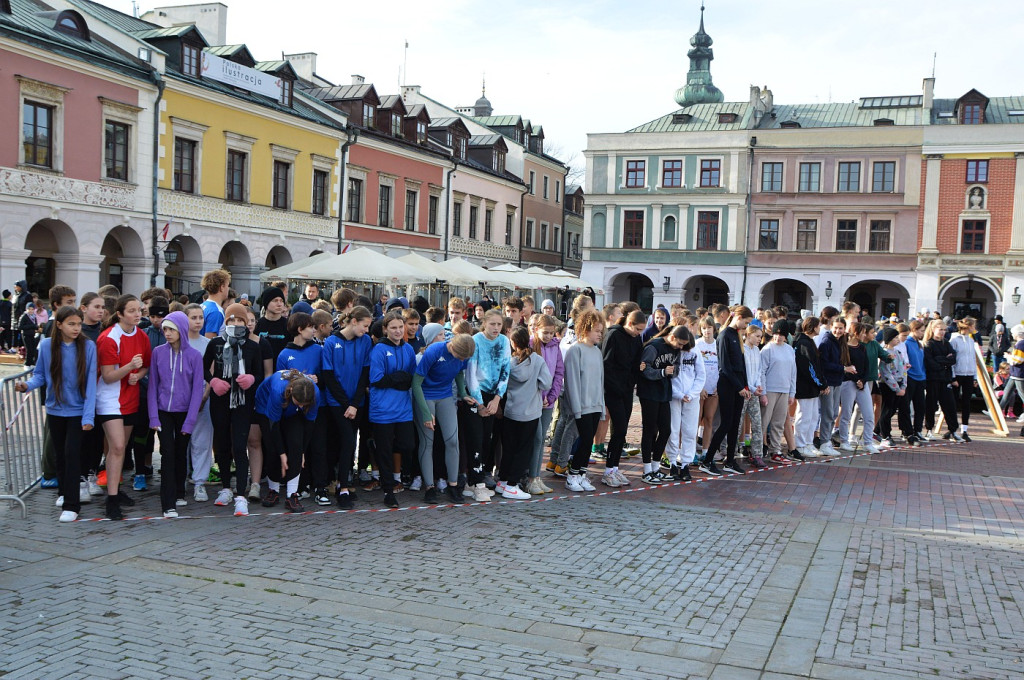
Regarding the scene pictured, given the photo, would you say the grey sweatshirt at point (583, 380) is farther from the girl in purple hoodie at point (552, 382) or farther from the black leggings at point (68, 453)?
the black leggings at point (68, 453)

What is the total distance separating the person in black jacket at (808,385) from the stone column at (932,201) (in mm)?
35743

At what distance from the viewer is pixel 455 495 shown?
8711 mm

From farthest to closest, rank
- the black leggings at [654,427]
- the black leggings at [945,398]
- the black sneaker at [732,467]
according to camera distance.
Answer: the black leggings at [945,398] → the black sneaker at [732,467] → the black leggings at [654,427]

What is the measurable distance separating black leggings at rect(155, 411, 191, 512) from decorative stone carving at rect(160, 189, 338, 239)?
837 inches

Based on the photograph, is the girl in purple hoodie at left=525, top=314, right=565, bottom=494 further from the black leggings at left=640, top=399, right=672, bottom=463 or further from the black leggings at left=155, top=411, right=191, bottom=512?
the black leggings at left=155, top=411, right=191, bottom=512

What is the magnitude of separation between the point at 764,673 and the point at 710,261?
4426 cm

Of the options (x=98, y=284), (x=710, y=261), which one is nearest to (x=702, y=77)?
(x=710, y=261)

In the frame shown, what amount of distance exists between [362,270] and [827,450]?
12.1 metres

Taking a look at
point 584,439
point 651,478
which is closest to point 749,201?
point 651,478

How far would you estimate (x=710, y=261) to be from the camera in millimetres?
47688

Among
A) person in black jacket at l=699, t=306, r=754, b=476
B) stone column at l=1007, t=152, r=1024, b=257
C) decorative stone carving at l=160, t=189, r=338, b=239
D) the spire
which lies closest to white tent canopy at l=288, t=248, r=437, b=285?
decorative stone carving at l=160, t=189, r=338, b=239

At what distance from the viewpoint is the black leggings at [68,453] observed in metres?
7.44

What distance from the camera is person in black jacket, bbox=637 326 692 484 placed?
9812 millimetres

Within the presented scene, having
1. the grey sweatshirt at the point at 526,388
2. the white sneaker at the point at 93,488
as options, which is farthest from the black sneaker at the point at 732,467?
the white sneaker at the point at 93,488
